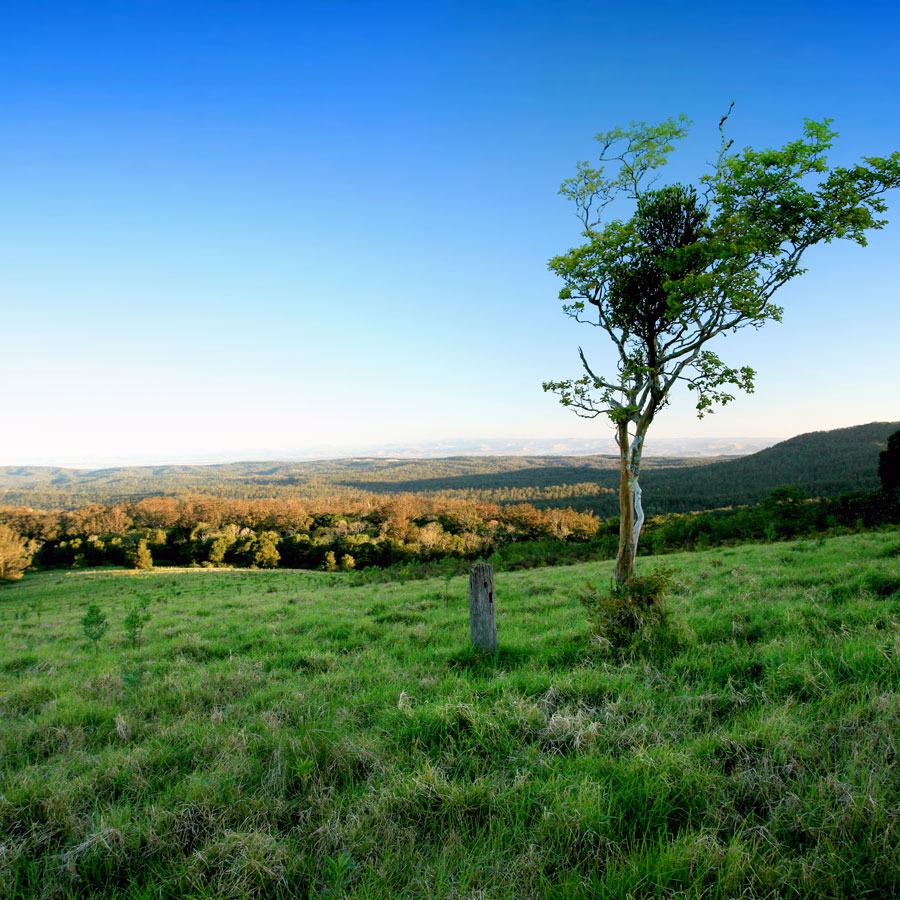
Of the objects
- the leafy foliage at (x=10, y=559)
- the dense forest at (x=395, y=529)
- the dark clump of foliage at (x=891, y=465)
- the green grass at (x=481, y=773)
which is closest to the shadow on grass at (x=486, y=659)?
the green grass at (x=481, y=773)

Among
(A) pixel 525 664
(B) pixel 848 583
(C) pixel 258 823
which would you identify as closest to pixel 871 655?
(A) pixel 525 664

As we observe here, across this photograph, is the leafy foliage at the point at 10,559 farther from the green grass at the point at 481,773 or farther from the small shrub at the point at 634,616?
the small shrub at the point at 634,616

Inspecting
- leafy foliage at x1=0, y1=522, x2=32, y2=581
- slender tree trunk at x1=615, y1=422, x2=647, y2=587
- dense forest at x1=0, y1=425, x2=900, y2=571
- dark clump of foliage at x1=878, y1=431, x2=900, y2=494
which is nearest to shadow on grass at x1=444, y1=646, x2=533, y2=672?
→ slender tree trunk at x1=615, y1=422, x2=647, y2=587

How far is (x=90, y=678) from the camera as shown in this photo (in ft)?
20.3

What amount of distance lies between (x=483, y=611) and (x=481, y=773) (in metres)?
2.72

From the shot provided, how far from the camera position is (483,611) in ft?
20.1

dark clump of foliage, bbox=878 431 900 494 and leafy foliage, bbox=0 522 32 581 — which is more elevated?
dark clump of foliage, bbox=878 431 900 494

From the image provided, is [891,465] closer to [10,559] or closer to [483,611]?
[483,611]

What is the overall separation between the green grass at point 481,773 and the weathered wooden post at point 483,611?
317 millimetres

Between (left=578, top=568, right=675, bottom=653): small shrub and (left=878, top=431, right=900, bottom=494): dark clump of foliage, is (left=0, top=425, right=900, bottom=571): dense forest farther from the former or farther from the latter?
(left=578, top=568, right=675, bottom=653): small shrub

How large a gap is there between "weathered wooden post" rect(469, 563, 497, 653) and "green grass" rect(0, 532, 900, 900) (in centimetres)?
32

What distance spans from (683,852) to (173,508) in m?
109

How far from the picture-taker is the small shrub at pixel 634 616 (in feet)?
19.0

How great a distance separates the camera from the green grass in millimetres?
2461
